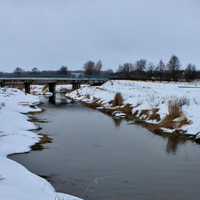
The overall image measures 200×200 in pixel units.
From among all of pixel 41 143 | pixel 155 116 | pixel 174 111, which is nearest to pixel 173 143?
pixel 174 111

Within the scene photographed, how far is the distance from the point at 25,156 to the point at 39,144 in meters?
1.48

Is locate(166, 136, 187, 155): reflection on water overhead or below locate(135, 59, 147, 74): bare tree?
below

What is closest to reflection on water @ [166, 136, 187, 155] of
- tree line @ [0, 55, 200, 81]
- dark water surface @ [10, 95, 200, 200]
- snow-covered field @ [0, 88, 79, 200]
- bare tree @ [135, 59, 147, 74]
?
dark water surface @ [10, 95, 200, 200]

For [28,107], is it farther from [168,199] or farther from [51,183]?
[168,199]

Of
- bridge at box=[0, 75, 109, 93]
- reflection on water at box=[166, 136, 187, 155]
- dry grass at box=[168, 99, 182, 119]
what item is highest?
bridge at box=[0, 75, 109, 93]

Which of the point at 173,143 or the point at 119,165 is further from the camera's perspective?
the point at 173,143

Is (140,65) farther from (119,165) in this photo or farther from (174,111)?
(119,165)

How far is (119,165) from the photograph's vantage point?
741cm

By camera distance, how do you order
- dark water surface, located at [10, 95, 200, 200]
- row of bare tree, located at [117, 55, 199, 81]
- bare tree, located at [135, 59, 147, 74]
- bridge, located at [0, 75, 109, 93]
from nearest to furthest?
dark water surface, located at [10, 95, 200, 200] → bridge, located at [0, 75, 109, 93] → row of bare tree, located at [117, 55, 199, 81] → bare tree, located at [135, 59, 147, 74]

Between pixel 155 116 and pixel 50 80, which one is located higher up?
pixel 50 80

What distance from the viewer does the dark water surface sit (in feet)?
18.8

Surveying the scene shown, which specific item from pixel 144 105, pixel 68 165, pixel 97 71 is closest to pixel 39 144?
pixel 68 165

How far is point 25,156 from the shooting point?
803 cm

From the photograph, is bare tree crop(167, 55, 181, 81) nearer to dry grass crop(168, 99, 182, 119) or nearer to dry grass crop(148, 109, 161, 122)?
dry grass crop(148, 109, 161, 122)
